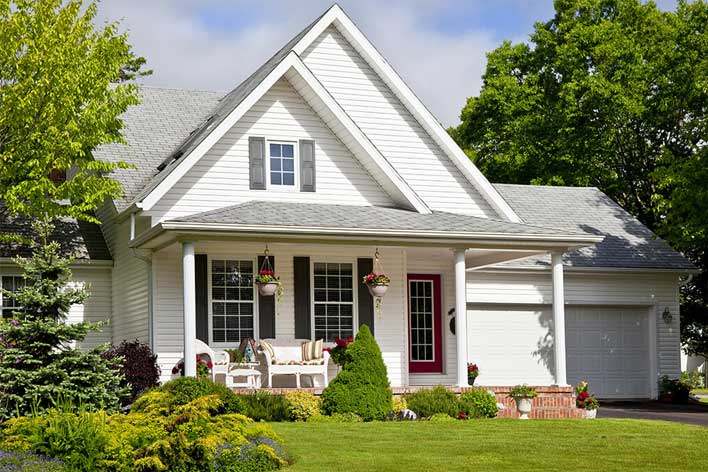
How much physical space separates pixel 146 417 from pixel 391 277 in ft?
35.0

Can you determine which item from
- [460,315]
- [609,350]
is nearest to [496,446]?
[460,315]

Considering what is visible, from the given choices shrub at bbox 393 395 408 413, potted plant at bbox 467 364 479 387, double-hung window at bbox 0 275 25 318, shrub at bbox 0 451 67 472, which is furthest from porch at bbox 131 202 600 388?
shrub at bbox 0 451 67 472

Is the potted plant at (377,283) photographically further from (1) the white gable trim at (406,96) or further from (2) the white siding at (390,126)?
(1) the white gable trim at (406,96)

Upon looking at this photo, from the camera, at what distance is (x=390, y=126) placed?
958 inches

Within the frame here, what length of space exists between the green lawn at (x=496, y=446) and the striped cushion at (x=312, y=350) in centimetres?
417

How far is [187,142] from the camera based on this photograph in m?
23.7

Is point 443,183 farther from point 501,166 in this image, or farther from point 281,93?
point 501,166

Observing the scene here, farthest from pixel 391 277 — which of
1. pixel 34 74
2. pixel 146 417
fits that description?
pixel 146 417

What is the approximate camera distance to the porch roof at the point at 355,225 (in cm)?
1961

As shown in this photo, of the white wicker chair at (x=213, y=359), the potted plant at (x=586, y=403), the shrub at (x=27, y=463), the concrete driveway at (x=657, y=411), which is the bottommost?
the concrete driveway at (x=657, y=411)

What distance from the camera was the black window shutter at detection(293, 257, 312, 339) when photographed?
22359 mm

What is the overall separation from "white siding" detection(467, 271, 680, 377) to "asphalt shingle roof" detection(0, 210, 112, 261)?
8.51 meters

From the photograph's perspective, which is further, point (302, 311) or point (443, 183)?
point (443, 183)

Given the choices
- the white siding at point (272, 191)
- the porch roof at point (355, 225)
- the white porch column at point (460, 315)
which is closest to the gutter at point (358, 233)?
the porch roof at point (355, 225)
